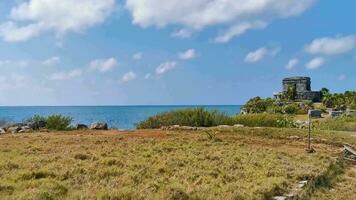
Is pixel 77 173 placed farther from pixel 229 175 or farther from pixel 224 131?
pixel 224 131

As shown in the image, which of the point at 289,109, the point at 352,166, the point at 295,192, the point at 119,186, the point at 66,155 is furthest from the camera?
the point at 289,109

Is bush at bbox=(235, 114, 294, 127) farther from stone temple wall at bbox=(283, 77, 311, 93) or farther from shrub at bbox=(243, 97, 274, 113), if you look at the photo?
stone temple wall at bbox=(283, 77, 311, 93)

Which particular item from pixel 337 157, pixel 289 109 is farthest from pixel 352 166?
pixel 289 109

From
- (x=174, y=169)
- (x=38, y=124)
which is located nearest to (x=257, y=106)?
(x=38, y=124)

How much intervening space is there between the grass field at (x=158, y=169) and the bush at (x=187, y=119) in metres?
9.64

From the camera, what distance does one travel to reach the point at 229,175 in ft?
35.6

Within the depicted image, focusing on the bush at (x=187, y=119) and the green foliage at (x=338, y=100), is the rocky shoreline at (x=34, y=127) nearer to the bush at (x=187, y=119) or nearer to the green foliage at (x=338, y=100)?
the bush at (x=187, y=119)

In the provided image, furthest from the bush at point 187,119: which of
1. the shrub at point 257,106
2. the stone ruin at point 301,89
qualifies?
the stone ruin at point 301,89

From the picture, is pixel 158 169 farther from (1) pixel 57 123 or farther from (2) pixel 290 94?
(2) pixel 290 94

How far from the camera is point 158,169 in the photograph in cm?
1114

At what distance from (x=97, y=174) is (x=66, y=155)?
3059 millimetres

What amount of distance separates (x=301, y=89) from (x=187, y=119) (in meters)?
68.8

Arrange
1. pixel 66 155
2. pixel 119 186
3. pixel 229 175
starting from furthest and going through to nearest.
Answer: pixel 66 155 → pixel 229 175 → pixel 119 186

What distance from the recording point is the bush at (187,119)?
1112 inches
